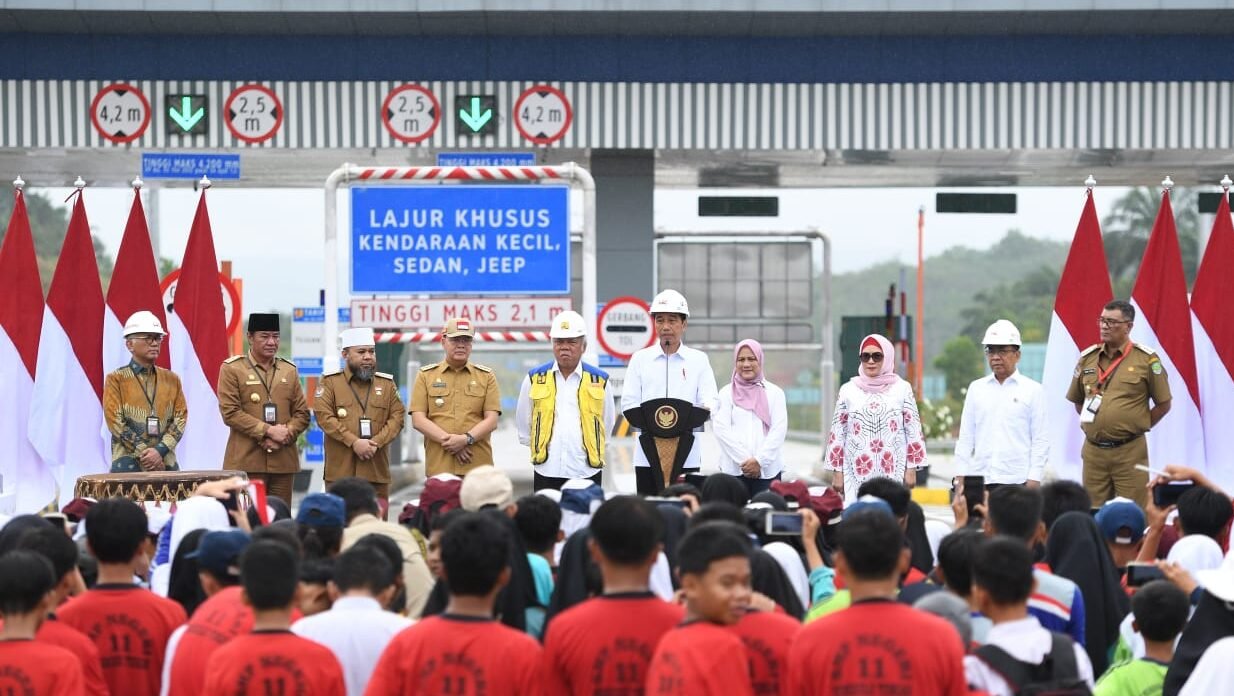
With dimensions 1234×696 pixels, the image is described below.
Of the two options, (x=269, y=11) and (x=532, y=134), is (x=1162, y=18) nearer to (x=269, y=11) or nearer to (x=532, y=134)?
A: (x=532, y=134)

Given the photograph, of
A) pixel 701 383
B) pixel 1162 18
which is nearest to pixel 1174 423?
pixel 701 383

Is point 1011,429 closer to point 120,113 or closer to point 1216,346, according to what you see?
point 1216,346

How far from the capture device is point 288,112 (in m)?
15.8

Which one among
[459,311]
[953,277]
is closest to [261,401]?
[459,311]

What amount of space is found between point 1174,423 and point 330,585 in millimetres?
8306

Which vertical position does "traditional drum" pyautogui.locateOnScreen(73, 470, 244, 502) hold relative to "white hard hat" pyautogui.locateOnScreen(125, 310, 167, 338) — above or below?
below

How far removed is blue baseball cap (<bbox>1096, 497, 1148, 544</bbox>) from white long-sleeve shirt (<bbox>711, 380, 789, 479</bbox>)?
146 inches

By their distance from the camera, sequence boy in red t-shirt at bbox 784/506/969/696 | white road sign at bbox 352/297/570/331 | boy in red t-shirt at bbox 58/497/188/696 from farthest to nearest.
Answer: white road sign at bbox 352/297/570/331
boy in red t-shirt at bbox 58/497/188/696
boy in red t-shirt at bbox 784/506/969/696

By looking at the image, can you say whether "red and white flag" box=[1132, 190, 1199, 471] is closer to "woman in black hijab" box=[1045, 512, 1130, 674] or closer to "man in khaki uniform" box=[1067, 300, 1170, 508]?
"man in khaki uniform" box=[1067, 300, 1170, 508]

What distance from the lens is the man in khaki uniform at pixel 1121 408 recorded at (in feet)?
35.3

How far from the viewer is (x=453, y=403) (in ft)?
35.3

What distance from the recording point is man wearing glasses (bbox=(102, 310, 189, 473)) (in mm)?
10734

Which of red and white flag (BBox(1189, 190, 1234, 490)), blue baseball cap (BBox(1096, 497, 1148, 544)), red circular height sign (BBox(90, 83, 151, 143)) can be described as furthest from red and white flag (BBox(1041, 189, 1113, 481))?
red circular height sign (BBox(90, 83, 151, 143))

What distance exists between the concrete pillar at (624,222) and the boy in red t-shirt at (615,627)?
11671 millimetres
